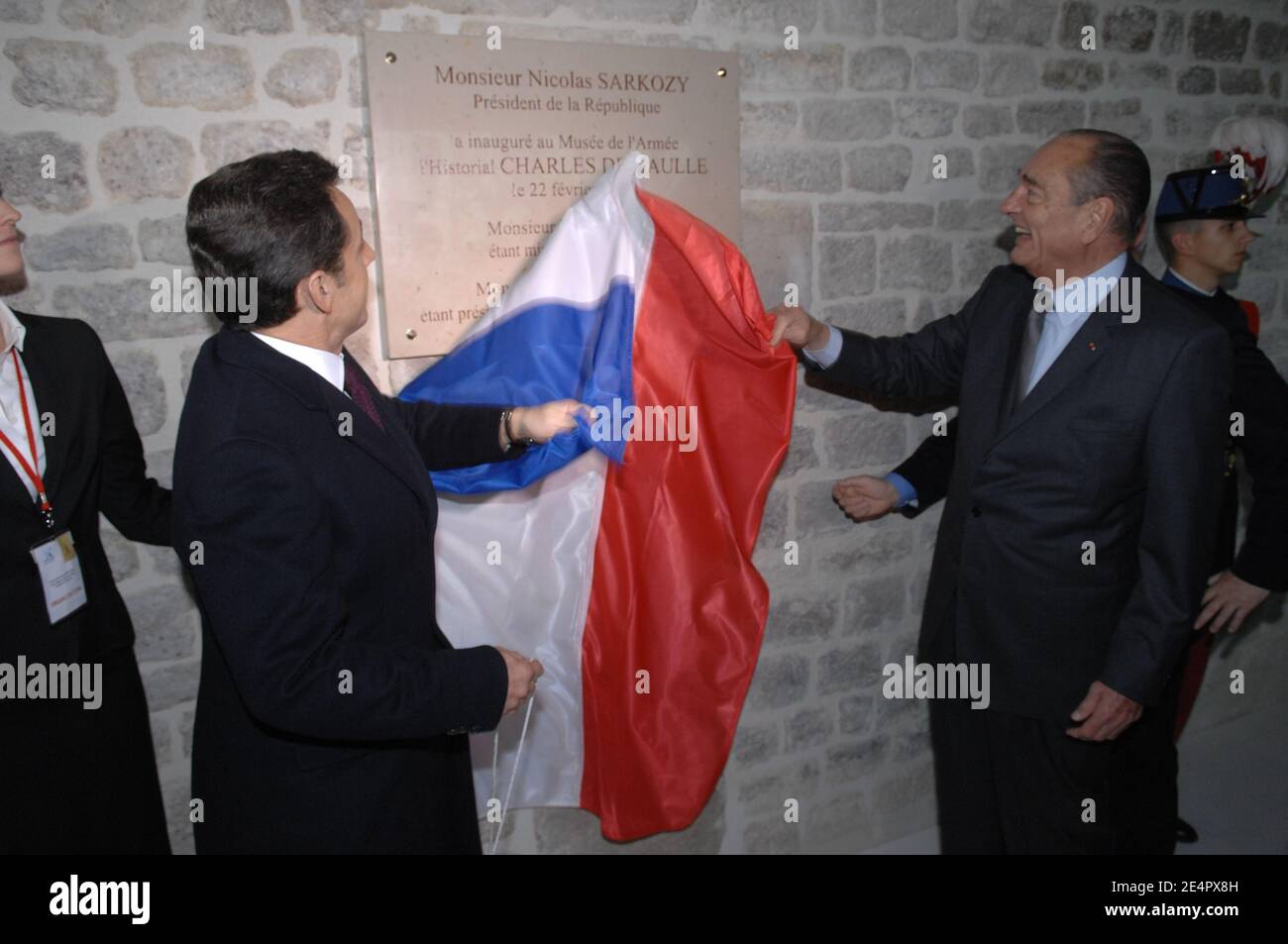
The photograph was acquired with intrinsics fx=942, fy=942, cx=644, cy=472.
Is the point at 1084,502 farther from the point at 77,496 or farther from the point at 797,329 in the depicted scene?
the point at 77,496

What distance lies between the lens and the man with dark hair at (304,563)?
1.35 metres

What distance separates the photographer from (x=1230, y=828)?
10.2 ft

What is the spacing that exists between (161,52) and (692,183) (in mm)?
1225

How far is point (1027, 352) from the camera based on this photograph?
2252 millimetres

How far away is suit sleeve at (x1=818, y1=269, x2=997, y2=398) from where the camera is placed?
248 centimetres

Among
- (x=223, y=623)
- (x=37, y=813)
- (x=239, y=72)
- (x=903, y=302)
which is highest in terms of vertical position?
(x=239, y=72)

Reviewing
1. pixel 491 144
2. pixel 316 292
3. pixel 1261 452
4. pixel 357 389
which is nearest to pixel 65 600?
pixel 357 389

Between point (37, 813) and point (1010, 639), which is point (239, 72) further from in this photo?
point (1010, 639)

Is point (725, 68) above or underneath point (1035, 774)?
above

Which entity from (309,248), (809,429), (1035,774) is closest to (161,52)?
(309,248)

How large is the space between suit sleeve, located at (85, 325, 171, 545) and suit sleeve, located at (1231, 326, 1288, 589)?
2635 mm
